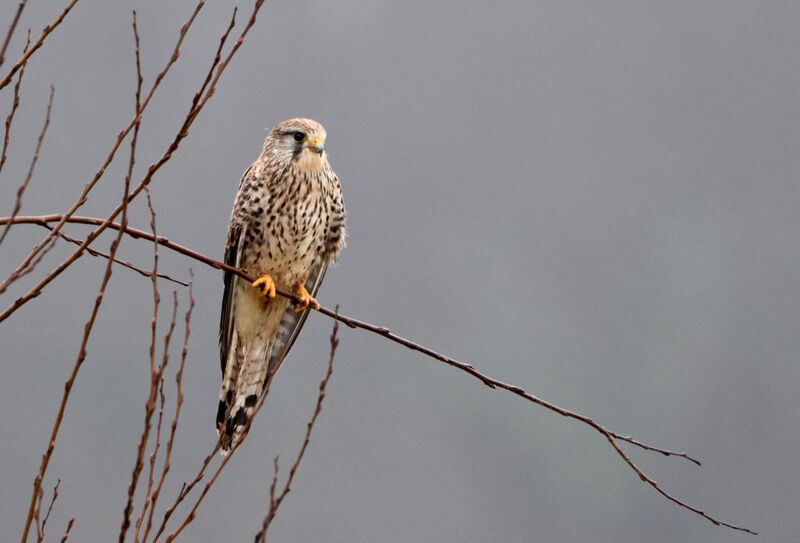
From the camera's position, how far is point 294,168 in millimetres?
3053

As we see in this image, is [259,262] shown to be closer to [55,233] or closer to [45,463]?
[55,233]

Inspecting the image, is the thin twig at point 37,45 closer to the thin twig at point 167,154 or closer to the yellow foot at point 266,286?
the thin twig at point 167,154

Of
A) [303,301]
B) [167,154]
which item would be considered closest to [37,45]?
[167,154]

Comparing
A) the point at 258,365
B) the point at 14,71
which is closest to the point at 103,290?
the point at 14,71

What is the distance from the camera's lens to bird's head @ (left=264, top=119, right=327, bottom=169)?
9.95 feet

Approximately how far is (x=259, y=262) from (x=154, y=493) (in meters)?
1.77

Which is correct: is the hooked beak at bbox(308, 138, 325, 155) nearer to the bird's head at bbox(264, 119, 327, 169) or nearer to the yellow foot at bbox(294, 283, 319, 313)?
the bird's head at bbox(264, 119, 327, 169)

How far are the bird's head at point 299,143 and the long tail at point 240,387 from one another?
69 centimetres

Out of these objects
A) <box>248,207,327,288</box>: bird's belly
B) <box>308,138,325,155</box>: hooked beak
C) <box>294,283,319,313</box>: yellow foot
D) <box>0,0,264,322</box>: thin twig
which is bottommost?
<box>0,0,264,322</box>: thin twig

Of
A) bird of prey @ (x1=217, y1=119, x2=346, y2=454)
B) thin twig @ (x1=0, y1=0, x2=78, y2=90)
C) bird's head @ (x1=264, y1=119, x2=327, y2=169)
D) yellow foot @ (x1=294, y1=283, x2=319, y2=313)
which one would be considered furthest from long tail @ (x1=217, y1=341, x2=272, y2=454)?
thin twig @ (x1=0, y1=0, x2=78, y2=90)

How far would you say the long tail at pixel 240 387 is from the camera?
2867mm

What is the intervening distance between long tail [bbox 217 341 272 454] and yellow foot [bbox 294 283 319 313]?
0.24 metres

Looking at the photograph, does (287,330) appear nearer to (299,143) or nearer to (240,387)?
(240,387)

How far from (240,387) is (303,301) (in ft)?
1.34
